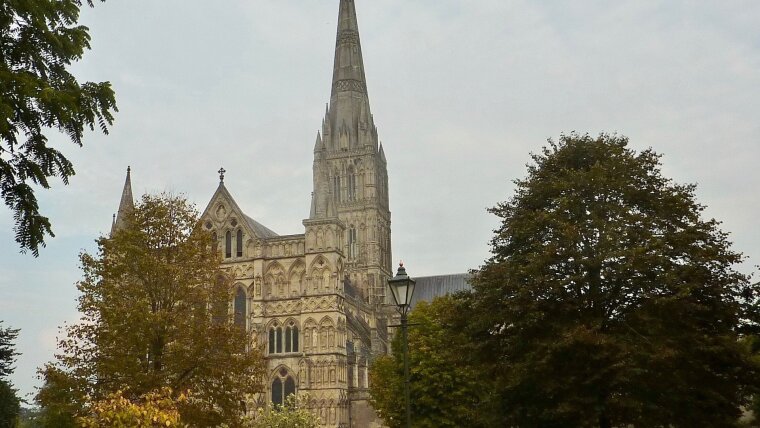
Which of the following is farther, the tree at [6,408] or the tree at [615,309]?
the tree at [6,408]

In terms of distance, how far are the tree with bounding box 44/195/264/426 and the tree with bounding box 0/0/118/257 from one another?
443 inches

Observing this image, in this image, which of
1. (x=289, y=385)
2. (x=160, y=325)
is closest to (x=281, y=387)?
(x=289, y=385)

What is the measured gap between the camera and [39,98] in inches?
420

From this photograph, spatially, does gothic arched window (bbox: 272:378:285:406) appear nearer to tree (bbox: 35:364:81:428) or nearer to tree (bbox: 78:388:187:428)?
tree (bbox: 35:364:81:428)

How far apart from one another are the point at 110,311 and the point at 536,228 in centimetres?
1317

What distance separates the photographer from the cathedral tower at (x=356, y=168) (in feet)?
276

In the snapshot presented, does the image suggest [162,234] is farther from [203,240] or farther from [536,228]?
[536,228]

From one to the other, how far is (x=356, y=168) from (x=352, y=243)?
861cm

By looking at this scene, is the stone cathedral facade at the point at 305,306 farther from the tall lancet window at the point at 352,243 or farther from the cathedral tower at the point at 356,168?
the tall lancet window at the point at 352,243

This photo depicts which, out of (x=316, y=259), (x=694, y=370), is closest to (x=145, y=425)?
(x=694, y=370)

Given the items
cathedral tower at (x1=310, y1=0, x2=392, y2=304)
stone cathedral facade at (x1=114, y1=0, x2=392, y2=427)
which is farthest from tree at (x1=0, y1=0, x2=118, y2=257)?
cathedral tower at (x1=310, y1=0, x2=392, y2=304)

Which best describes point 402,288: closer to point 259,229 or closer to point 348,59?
point 259,229

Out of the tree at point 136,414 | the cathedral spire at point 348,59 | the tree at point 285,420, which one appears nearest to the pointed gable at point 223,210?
the tree at point 285,420

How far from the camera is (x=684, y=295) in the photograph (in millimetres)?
21297
